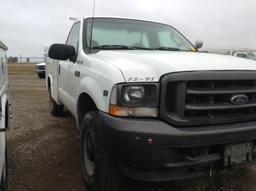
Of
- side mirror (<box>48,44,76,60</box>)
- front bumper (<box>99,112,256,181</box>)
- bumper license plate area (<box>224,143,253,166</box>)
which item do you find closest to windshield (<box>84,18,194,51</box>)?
side mirror (<box>48,44,76,60</box>)

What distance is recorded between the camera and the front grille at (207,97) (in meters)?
2.82

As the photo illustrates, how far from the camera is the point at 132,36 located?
15.1 feet

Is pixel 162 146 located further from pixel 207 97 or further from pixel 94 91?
pixel 94 91

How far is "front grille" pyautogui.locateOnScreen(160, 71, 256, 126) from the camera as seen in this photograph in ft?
9.25

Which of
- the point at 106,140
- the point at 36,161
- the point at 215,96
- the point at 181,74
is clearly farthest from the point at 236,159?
the point at 36,161

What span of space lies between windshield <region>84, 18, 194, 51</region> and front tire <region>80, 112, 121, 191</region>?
1273 millimetres

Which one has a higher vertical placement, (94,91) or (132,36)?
(132,36)

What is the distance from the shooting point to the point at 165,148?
276 cm

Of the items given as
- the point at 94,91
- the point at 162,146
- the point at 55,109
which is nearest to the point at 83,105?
the point at 94,91

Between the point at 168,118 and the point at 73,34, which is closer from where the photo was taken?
the point at 168,118

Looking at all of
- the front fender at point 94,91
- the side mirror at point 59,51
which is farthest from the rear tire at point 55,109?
the front fender at point 94,91

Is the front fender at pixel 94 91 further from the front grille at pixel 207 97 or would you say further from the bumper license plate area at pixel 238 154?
the bumper license plate area at pixel 238 154

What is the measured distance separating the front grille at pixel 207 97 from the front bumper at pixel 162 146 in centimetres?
9

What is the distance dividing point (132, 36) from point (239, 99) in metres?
2.00
